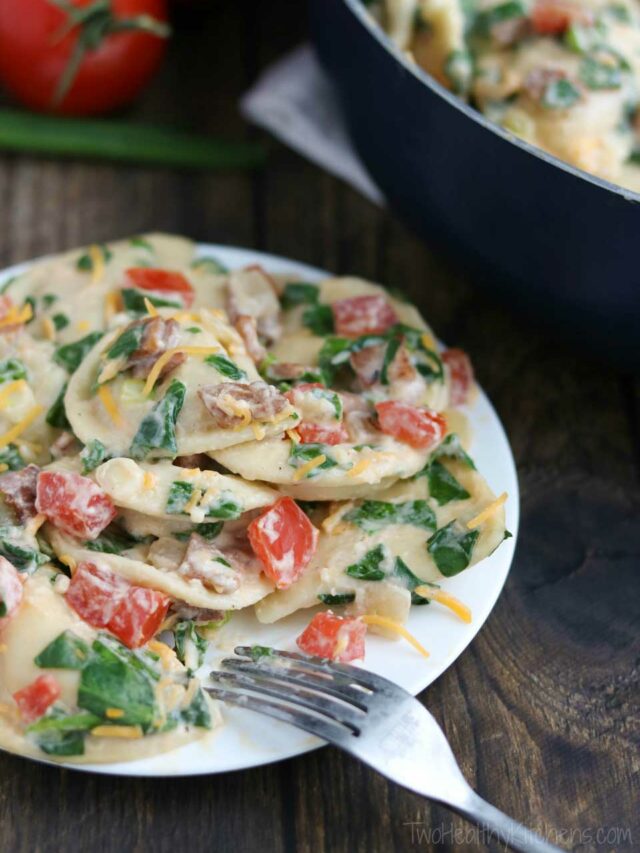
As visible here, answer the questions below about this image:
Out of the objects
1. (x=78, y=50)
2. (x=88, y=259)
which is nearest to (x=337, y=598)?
(x=88, y=259)

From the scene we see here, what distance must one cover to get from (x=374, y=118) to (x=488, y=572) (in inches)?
62.9

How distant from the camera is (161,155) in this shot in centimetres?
453

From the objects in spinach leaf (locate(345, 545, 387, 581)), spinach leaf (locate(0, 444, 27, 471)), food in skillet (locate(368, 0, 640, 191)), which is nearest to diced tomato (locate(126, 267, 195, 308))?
spinach leaf (locate(0, 444, 27, 471))

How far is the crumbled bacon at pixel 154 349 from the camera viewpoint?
110 inches

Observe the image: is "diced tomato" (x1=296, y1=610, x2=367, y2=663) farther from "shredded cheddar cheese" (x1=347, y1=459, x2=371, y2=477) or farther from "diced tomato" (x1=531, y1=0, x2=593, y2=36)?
"diced tomato" (x1=531, y1=0, x2=593, y2=36)

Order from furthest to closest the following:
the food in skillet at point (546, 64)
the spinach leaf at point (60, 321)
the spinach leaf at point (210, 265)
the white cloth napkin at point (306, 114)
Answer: the white cloth napkin at point (306, 114) < the spinach leaf at point (210, 265) < the food in skillet at point (546, 64) < the spinach leaf at point (60, 321)

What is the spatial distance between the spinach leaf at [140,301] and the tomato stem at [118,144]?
4.79 ft

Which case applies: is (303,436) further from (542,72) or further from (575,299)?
(542,72)

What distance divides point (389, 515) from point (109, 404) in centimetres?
80

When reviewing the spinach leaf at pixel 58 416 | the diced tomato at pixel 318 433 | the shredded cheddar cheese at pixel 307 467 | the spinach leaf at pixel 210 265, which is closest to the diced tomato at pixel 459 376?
the diced tomato at pixel 318 433

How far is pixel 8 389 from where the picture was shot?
9.43 ft

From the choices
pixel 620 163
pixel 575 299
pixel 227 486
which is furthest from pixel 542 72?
pixel 227 486

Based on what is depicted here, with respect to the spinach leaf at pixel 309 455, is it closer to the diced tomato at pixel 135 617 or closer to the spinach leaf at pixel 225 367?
the spinach leaf at pixel 225 367

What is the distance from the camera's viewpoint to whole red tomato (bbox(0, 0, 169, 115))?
429 cm
